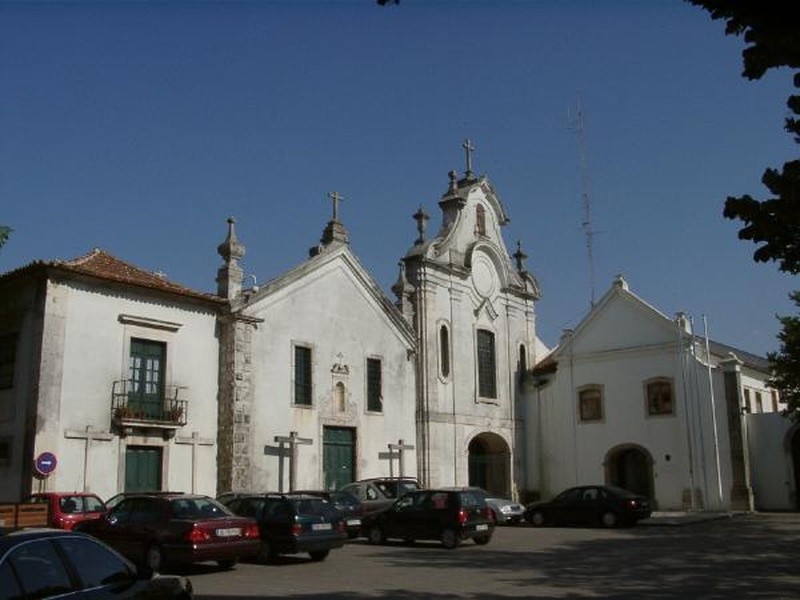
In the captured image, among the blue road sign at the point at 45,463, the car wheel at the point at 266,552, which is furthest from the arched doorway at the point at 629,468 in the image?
the blue road sign at the point at 45,463

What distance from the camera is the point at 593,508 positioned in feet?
88.3

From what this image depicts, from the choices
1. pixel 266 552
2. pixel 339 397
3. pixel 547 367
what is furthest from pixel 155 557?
pixel 547 367

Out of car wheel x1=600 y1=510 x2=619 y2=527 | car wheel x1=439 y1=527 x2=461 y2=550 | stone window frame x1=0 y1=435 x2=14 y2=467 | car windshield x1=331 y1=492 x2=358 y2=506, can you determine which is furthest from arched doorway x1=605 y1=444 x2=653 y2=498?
stone window frame x1=0 y1=435 x2=14 y2=467

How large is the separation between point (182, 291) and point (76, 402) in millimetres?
4386

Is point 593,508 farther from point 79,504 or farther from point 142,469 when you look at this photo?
point 79,504

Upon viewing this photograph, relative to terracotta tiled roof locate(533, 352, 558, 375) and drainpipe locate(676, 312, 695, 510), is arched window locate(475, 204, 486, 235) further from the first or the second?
drainpipe locate(676, 312, 695, 510)

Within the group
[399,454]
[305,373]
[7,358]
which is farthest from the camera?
[399,454]

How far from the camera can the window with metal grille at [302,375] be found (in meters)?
27.5

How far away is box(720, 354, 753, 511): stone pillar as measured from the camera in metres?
31.5

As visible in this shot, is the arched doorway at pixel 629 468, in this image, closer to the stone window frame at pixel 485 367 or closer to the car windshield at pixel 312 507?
the stone window frame at pixel 485 367

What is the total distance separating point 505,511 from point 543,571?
12.8 meters

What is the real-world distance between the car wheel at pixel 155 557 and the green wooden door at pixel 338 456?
42.2ft

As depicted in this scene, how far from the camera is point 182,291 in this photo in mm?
24484

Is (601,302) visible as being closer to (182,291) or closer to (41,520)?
(182,291)
